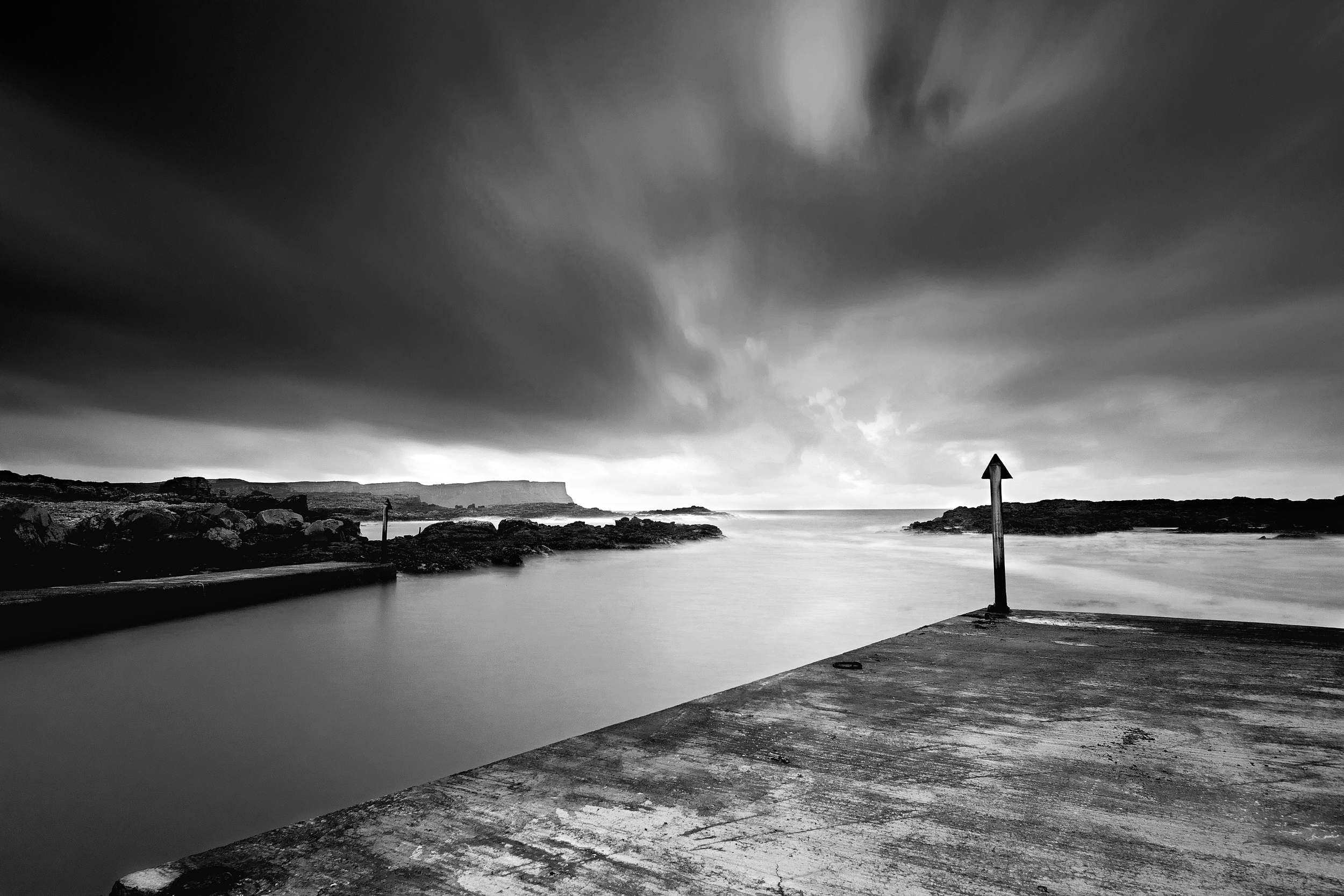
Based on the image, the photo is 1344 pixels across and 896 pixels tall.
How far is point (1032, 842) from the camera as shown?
162cm

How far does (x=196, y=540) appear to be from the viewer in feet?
44.4

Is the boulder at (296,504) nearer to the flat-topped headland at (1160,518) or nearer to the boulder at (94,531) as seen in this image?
the boulder at (94,531)

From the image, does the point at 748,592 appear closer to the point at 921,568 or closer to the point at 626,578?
the point at 626,578

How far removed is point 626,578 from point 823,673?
1203 centimetres

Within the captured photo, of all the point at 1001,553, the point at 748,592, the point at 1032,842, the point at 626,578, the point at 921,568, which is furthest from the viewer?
the point at 921,568

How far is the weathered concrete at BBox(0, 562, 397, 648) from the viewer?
634 cm

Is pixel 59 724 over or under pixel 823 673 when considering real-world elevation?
under

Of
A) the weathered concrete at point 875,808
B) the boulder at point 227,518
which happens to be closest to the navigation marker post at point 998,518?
the weathered concrete at point 875,808

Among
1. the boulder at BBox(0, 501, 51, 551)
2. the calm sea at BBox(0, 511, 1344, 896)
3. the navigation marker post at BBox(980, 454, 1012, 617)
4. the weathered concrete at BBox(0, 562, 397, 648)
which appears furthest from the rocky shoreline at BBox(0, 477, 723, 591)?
the navigation marker post at BBox(980, 454, 1012, 617)

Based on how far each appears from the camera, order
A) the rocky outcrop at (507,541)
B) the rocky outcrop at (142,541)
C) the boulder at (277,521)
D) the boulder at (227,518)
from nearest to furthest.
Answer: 1. the rocky outcrop at (142,541)
2. the boulder at (227,518)
3. the rocky outcrop at (507,541)
4. the boulder at (277,521)

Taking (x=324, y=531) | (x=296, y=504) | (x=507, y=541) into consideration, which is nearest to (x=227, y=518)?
(x=324, y=531)

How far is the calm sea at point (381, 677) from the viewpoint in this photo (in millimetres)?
3615

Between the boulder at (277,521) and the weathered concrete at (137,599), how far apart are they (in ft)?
24.9

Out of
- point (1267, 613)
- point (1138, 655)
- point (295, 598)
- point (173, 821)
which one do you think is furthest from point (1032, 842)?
point (1267, 613)
